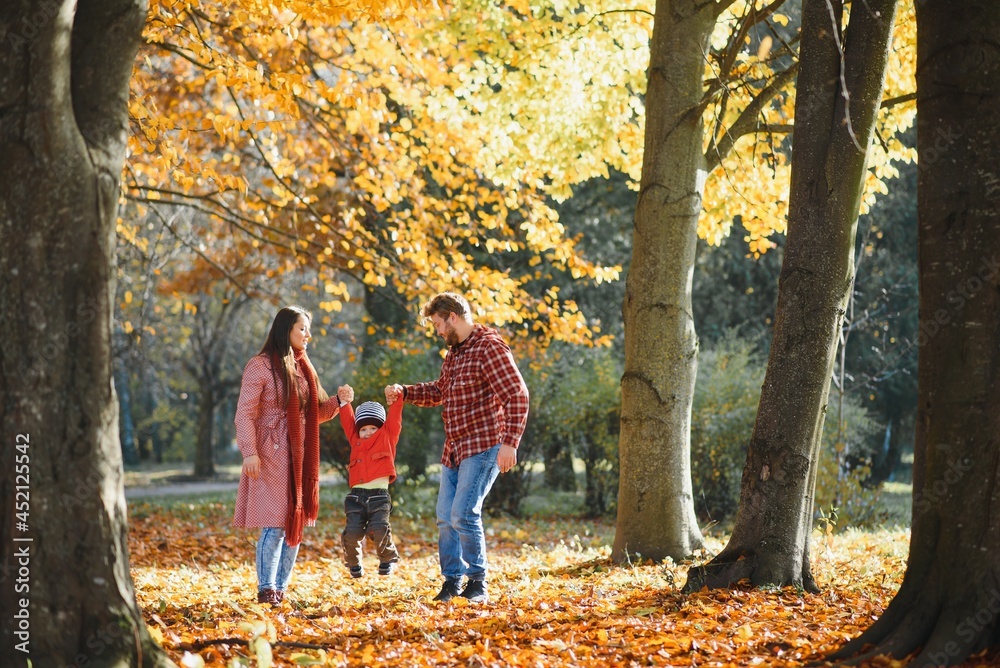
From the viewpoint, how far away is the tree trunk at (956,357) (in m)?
4.04

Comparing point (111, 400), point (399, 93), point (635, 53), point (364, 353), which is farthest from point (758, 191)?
point (364, 353)

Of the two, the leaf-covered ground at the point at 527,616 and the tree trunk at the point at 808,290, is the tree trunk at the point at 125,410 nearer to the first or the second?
the leaf-covered ground at the point at 527,616

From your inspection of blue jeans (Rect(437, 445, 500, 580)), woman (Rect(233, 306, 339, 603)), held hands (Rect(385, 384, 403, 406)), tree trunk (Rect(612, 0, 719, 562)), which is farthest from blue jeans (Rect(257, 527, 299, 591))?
tree trunk (Rect(612, 0, 719, 562))

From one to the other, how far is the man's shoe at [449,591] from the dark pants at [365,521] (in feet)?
4.33

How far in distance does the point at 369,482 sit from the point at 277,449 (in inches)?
64.5

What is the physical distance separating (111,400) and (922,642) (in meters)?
3.60

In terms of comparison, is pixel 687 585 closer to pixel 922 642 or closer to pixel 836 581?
pixel 836 581

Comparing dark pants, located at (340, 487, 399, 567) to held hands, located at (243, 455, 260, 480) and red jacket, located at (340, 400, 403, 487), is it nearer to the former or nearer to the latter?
red jacket, located at (340, 400, 403, 487)

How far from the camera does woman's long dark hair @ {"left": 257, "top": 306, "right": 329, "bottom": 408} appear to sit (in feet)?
19.3

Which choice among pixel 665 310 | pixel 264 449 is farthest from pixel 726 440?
pixel 264 449

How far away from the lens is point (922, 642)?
13.5ft

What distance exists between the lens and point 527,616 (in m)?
5.38

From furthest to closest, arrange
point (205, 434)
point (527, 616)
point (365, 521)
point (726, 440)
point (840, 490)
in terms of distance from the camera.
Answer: point (205, 434), point (726, 440), point (840, 490), point (365, 521), point (527, 616)

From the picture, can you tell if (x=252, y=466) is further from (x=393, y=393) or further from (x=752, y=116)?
(x=752, y=116)
